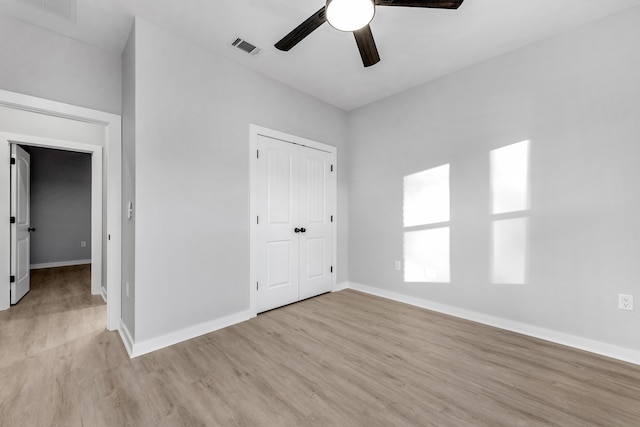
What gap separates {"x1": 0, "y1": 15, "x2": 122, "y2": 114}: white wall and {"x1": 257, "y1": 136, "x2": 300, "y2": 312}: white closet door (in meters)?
1.53

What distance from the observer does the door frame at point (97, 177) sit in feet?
7.61

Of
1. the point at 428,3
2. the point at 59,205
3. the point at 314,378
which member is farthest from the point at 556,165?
the point at 59,205

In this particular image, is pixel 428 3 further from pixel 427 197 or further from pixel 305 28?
pixel 427 197

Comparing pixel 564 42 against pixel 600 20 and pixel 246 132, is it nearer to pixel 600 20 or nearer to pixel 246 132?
pixel 600 20

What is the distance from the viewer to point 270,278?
127 inches

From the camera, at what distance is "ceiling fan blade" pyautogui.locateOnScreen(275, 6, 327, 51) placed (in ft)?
5.54

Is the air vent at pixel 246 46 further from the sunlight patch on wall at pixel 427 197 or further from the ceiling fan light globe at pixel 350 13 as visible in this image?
the sunlight patch on wall at pixel 427 197

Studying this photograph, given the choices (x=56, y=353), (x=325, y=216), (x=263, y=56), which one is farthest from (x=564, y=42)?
(x=56, y=353)

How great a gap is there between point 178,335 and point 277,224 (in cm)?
149

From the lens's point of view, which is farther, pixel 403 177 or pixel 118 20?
pixel 403 177

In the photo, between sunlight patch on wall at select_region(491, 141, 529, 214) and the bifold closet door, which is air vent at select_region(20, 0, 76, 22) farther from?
sunlight patch on wall at select_region(491, 141, 529, 214)

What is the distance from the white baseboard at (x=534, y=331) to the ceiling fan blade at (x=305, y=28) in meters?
3.04

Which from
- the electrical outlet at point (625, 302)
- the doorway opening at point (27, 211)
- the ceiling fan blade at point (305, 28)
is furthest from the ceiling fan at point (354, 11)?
the doorway opening at point (27, 211)

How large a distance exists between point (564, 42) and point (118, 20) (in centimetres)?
384
